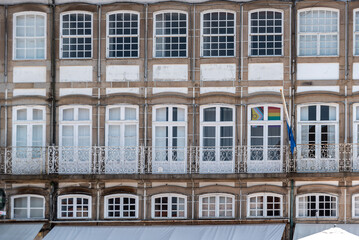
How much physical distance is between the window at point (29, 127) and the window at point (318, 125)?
7.63 meters

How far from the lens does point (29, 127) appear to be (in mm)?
22547

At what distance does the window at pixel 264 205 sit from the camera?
71.8 feet

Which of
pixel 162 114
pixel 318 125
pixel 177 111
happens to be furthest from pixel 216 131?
pixel 318 125

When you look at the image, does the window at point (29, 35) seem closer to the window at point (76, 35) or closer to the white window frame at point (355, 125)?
the window at point (76, 35)

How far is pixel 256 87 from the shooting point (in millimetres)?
21953

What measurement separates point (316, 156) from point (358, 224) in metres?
2.29

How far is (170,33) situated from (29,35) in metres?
4.27

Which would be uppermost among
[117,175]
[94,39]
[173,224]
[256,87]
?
[94,39]

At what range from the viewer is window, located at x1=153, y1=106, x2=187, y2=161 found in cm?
2214

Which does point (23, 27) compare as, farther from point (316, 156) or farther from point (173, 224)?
point (316, 156)

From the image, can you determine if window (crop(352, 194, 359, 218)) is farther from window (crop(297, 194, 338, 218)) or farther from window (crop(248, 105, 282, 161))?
window (crop(248, 105, 282, 161))

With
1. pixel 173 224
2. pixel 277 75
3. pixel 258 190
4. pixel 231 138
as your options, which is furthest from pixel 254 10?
pixel 173 224

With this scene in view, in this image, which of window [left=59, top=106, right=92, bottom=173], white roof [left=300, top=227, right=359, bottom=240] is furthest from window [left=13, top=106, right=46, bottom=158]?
white roof [left=300, top=227, right=359, bottom=240]

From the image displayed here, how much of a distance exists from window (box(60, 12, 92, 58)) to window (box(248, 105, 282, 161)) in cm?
524
